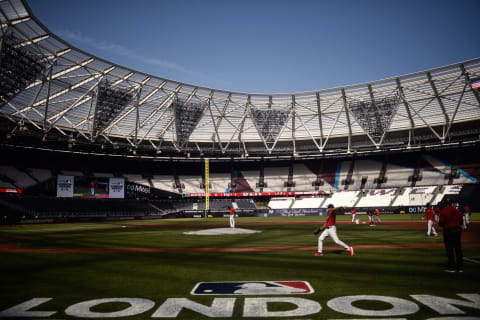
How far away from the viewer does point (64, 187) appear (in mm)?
50156

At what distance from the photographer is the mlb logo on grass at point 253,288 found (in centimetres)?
626

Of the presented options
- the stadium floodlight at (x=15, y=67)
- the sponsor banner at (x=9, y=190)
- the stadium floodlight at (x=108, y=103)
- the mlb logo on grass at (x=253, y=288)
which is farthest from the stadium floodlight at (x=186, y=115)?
the mlb logo on grass at (x=253, y=288)

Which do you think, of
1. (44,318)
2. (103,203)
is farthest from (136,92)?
(44,318)

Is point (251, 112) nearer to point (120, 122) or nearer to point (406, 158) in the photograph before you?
point (120, 122)

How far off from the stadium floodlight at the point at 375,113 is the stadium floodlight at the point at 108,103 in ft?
114

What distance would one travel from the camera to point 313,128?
183 feet

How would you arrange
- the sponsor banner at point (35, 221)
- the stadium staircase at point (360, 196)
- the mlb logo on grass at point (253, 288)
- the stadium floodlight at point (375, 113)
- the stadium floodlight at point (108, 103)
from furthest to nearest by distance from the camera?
the stadium staircase at point (360, 196) < the stadium floodlight at point (375, 113) < the sponsor banner at point (35, 221) < the stadium floodlight at point (108, 103) < the mlb logo on grass at point (253, 288)

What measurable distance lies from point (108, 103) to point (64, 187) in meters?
19.1

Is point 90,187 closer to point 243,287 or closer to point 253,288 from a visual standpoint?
point 243,287

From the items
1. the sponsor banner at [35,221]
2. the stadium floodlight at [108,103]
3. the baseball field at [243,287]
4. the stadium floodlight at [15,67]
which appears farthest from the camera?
the sponsor banner at [35,221]

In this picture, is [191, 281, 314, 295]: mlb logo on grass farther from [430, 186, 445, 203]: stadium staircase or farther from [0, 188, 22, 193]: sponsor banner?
[430, 186, 445, 203]: stadium staircase

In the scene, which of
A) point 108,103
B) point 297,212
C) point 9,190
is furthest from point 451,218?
point 9,190

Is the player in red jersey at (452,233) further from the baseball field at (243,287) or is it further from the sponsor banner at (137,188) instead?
the sponsor banner at (137,188)

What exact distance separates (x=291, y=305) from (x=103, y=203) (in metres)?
54.8
